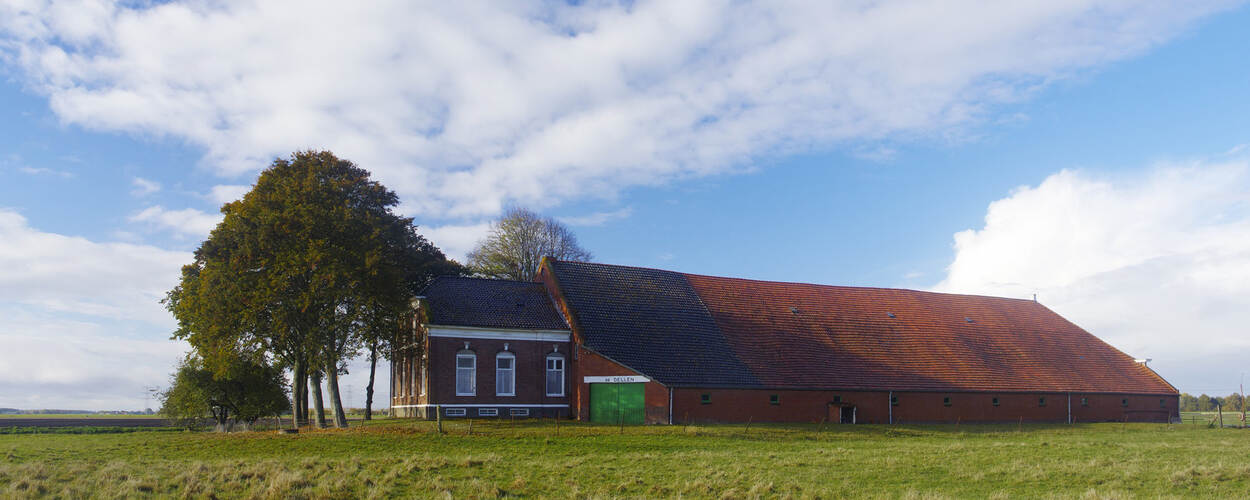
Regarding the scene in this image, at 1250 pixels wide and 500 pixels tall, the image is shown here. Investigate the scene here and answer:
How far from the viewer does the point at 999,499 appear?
19188 millimetres

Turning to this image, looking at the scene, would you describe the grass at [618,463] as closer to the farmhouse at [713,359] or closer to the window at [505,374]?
the farmhouse at [713,359]

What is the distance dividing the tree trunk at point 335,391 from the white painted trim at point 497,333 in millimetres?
4302

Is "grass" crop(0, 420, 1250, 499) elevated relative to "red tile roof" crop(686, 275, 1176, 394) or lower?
lower

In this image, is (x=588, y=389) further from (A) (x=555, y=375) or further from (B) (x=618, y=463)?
(B) (x=618, y=463)

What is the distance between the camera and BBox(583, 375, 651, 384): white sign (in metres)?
39.0

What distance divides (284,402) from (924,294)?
117 ft

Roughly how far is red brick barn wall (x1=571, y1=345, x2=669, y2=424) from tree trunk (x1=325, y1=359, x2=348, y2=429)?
33.0ft

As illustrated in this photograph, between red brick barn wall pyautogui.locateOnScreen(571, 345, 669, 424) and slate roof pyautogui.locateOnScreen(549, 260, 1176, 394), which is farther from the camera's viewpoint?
slate roof pyautogui.locateOnScreen(549, 260, 1176, 394)

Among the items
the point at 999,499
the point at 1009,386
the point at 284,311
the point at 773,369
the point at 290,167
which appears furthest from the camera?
the point at 1009,386

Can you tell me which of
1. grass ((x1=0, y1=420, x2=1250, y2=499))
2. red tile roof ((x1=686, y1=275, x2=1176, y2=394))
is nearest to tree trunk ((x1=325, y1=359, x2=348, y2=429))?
grass ((x1=0, y1=420, x2=1250, y2=499))

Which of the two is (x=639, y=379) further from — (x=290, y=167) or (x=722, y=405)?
(x=290, y=167)

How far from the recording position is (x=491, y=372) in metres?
41.9

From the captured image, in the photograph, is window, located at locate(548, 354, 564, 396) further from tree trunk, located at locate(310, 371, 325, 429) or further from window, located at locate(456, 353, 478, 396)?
tree trunk, located at locate(310, 371, 325, 429)

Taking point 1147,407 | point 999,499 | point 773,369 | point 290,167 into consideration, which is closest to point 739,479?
point 999,499
